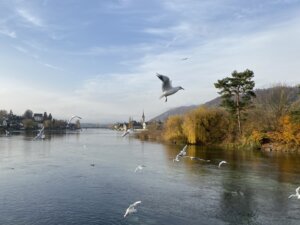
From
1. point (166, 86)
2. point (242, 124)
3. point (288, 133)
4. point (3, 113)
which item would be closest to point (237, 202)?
point (166, 86)

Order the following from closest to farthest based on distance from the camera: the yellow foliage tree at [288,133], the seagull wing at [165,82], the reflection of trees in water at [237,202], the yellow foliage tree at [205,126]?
the seagull wing at [165,82]
the reflection of trees in water at [237,202]
the yellow foliage tree at [288,133]
the yellow foliage tree at [205,126]

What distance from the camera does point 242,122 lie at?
5516cm

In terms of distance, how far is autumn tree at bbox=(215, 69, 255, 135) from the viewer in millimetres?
50000

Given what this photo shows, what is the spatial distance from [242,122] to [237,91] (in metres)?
6.11

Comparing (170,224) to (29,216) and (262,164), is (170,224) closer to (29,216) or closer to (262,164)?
(29,216)

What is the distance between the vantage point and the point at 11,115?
145000 millimetres

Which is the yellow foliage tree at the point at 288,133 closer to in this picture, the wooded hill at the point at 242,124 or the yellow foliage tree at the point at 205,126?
the wooded hill at the point at 242,124

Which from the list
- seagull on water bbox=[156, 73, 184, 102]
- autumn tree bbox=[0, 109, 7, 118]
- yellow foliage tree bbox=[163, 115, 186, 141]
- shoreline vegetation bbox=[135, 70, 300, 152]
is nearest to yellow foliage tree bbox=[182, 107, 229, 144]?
shoreline vegetation bbox=[135, 70, 300, 152]

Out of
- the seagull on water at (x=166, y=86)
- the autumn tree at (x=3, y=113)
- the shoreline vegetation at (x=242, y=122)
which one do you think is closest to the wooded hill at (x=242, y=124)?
the shoreline vegetation at (x=242, y=122)

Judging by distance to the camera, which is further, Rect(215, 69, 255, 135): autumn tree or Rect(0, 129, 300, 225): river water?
Rect(215, 69, 255, 135): autumn tree

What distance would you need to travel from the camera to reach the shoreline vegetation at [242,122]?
4781 cm

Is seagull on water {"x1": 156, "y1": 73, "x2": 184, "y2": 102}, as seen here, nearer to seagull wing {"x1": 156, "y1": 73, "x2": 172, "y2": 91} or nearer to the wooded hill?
seagull wing {"x1": 156, "y1": 73, "x2": 172, "y2": 91}

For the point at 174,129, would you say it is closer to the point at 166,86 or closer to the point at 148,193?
the point at 148,193

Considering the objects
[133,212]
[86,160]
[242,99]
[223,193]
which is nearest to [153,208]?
[133,212]
